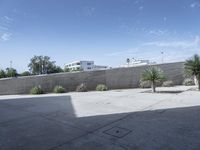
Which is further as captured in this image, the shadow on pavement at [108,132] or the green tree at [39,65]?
the green tree at [39,65]

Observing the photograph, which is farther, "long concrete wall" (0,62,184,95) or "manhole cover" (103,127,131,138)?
"long concrete wall" (0,62,184,95)

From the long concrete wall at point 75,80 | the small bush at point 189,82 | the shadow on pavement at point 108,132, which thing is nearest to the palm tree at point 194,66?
the small bush at point 189,82

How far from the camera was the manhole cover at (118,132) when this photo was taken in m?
3.54

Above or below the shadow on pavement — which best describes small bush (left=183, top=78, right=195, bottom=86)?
above

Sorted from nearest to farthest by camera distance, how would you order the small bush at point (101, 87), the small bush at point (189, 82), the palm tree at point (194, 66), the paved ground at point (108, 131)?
the paved ground at point (108, 131)
the palm tree at point (194, 66)
the small bush at point (189, 82)
the small bush at point (101, 87)

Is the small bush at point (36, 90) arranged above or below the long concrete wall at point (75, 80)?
below

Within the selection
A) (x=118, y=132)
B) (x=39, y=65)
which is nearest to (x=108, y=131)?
(x=118, y=132)

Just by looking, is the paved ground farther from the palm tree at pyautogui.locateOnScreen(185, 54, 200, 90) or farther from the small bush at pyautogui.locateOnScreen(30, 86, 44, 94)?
the small bush at pyautogui.locateOnScreen(30, 86, 44, 94)

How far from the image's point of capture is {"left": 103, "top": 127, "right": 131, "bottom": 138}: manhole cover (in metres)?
3.54

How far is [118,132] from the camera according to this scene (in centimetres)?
370

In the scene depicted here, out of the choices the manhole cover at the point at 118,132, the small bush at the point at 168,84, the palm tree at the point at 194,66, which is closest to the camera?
the manhole cover at the point at 118,132

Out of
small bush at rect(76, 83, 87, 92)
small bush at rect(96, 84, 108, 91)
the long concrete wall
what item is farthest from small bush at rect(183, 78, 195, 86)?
small bush at rect(76, 83, 87, 92)

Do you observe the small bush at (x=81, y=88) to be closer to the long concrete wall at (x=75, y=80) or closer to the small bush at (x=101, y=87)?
the long concrete wall at (x=75, y=80)

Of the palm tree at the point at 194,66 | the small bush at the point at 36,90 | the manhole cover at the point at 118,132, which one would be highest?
the palm tree at the point at 194,66
